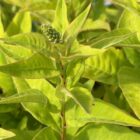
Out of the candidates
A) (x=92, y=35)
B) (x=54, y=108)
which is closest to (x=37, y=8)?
(x=92, y=35)

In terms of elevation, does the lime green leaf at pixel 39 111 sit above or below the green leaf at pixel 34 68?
below

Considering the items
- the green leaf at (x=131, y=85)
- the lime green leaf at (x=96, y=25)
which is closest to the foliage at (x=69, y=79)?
the green leaf at (x=131, y=85)

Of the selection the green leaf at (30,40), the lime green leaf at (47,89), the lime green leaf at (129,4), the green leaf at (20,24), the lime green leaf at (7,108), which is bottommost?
the lime green leaf at (7,108)

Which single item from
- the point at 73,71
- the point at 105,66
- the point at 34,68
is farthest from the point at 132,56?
the point at 34,68

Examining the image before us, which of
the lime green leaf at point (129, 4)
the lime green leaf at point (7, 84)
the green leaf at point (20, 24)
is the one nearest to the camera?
the lime green leaf at point (129, 4)

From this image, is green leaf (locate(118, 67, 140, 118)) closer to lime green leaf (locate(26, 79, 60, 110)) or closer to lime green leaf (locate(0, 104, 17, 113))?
lime green leaf (locate(26, 79, 60, 110))

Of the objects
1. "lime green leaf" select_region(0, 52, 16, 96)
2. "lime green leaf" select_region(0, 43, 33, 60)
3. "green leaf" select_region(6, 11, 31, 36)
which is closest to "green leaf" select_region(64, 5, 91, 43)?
"lime green leaf" select_region(0, 43, 33, 60)

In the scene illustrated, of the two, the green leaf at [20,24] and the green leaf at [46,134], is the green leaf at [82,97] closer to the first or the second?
the green leaf at [46,134]
